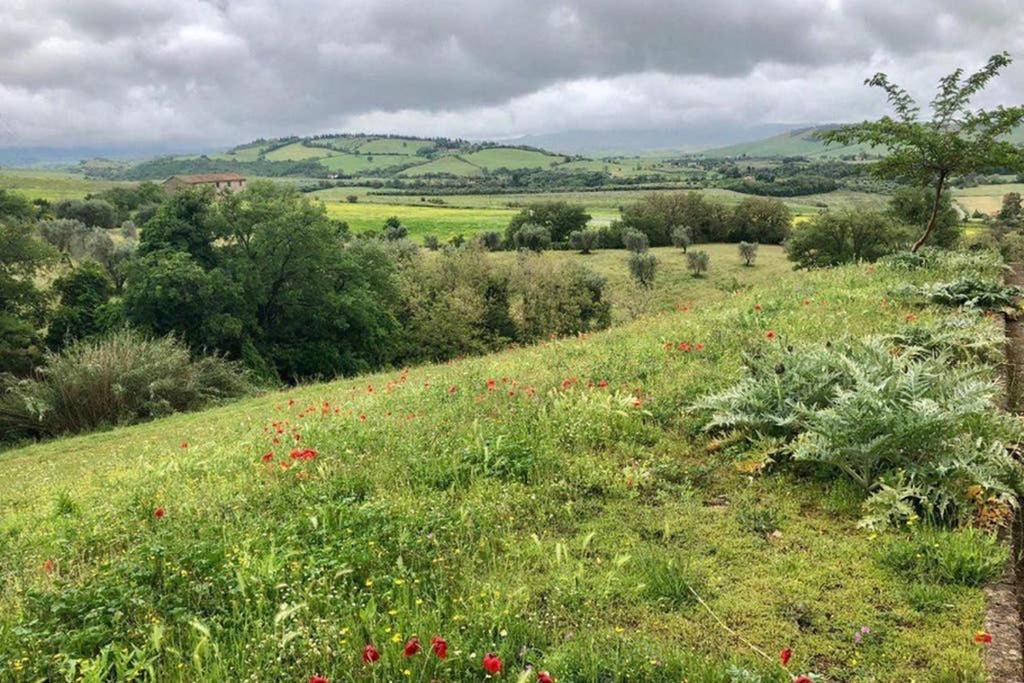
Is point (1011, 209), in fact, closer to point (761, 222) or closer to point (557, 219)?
point (761, 222)

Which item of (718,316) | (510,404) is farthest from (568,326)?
(510,404)

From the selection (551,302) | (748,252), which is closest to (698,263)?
(748,252)

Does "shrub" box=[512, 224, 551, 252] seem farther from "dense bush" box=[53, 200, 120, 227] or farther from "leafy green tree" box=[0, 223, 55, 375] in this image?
A: "dense bush" box=[53, 200, 120, 227]

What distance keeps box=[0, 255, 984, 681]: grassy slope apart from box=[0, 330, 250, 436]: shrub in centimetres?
1736

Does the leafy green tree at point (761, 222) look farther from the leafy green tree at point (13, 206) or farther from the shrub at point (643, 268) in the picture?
the leafy green tree at point (13, 206)

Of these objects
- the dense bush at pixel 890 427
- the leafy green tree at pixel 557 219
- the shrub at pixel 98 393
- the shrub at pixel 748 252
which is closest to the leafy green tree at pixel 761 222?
the shrub at pixel 748 252

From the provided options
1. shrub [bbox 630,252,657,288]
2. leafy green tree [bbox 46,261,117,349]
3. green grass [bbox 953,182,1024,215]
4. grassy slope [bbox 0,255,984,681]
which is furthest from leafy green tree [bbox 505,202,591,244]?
grassy slope [bbox 0,255,984,681]

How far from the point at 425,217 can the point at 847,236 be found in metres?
73.5

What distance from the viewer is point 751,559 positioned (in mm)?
4715

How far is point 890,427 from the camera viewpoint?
5492 mm

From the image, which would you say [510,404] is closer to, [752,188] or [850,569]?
[850,569]

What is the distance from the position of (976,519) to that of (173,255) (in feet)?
123

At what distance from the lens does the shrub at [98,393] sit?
76.7ft

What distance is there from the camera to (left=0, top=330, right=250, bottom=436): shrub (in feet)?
76.7
